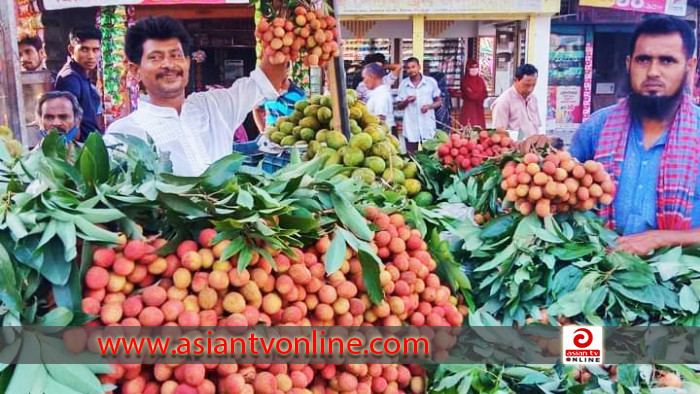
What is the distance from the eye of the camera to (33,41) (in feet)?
19.8

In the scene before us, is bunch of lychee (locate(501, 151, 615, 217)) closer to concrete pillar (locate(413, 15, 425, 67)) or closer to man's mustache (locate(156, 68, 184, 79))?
man's mustache (locate(156, 68, 184, 79))

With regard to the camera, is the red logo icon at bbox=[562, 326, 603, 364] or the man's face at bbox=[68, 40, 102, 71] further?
the man's face at bbox=[68, 40, 102, 71]

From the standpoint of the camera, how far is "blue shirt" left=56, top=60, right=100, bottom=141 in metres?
4.36

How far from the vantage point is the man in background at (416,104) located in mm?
6930

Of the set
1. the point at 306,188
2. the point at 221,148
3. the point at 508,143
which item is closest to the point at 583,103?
the point at 508,143

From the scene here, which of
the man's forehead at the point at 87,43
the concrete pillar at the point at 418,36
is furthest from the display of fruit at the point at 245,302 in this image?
the concrete pillar at the point at 418,36

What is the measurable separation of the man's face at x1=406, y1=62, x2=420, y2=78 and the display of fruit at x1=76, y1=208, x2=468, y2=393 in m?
5.66

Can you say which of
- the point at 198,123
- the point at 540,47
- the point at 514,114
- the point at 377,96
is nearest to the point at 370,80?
the point at 377,96

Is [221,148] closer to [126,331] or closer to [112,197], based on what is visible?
[112,197]

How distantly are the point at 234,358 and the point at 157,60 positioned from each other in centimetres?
162

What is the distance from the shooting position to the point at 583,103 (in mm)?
9195

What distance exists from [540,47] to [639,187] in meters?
6.69

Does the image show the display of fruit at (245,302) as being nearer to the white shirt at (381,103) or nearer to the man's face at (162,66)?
the man's face at (162,66)

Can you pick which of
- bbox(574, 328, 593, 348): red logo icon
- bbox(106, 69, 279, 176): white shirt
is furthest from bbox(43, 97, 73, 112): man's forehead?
bbox(574, 328, 593, 348): red logo icon
